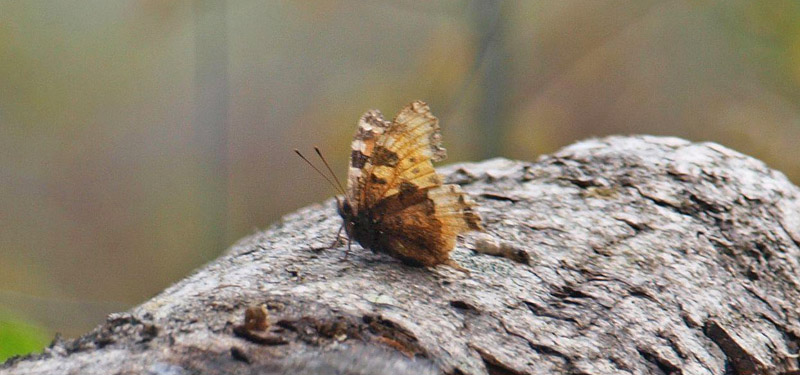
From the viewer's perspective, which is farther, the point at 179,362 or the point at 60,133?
the point at 60,133

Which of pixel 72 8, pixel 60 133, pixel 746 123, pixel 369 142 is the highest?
pixel 72 8

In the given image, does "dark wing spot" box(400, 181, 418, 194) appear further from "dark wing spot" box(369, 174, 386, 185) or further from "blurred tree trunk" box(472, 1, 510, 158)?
"blurred tree trunk" box(472, 1, 510, 158)

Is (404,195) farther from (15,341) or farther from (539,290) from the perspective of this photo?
(15,341)

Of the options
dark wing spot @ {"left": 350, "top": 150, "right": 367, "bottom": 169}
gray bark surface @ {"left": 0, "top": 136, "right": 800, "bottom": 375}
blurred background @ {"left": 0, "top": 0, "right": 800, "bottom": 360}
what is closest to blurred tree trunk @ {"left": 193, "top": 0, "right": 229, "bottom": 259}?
blurred background @ {"left": 0, "top": 0, "right": 800, "bottom": 360}

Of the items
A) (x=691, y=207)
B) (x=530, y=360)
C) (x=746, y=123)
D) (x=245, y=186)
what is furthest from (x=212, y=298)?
(x=746, y=123)

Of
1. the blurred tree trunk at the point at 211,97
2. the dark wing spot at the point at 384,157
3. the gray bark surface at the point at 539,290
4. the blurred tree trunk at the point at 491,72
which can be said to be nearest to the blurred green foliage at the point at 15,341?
the gray bark surface at the point at 539,290

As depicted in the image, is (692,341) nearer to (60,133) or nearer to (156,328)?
(156,328)

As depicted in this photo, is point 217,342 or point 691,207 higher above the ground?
point 217,342

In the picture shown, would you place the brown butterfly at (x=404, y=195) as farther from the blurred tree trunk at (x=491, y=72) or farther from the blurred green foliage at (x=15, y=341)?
the blurred tree trunk at (x=491, y=72)
